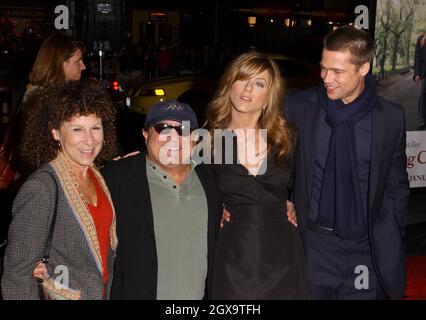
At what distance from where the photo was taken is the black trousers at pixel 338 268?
360 cm

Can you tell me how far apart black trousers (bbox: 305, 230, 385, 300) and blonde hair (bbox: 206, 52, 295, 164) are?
0.56m

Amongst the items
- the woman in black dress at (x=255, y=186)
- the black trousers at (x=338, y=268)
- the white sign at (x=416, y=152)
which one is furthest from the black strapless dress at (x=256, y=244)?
the white sign at (x=416, y=152)

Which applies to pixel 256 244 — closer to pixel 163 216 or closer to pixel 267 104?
pixel 163 216

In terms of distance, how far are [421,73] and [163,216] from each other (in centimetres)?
564

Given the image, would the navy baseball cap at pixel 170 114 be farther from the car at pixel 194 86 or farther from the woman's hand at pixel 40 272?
the car at pixel 194 86

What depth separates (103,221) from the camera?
9.16ft

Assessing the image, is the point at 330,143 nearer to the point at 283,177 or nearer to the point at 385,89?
the point at 283,177

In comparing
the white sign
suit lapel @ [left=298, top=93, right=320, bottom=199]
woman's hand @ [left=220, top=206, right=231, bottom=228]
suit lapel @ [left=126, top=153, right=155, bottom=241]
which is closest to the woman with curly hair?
suit lapel @ [left=126, top=153, right=155, bottom=241]

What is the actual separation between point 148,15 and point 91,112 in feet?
107

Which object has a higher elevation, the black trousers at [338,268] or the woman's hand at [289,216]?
the woman's hand at [289,216]

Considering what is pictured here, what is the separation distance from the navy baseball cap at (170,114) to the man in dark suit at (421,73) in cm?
525

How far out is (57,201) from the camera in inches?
102

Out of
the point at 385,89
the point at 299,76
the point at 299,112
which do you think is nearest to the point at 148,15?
the point at 299,76

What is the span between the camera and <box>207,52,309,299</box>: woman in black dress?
10.9 feet
